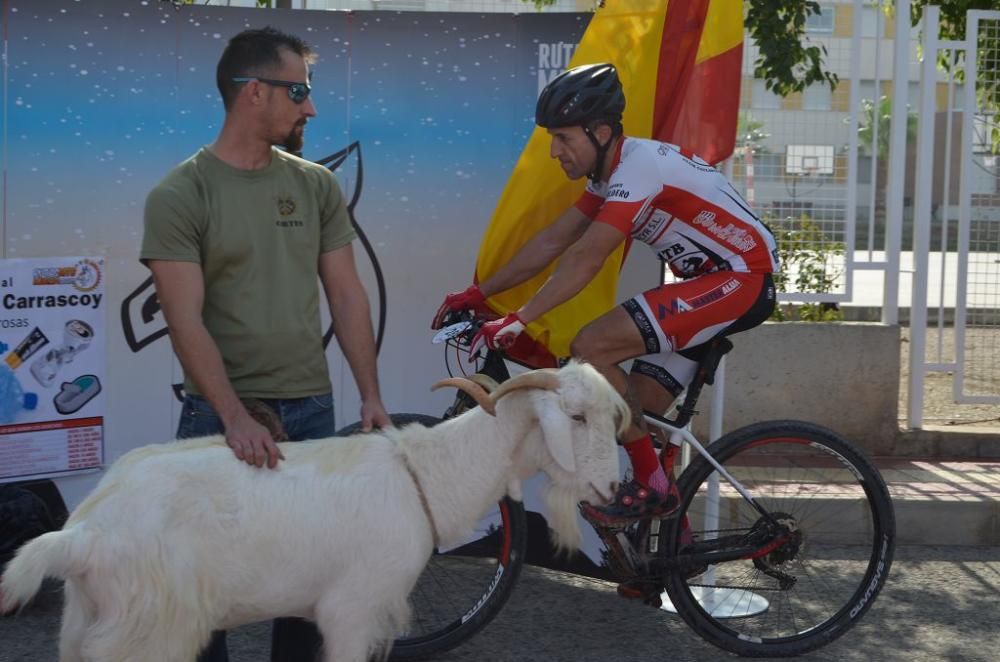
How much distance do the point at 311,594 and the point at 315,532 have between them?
0.64 feet

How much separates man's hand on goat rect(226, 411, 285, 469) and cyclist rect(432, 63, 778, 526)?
110 centimetres

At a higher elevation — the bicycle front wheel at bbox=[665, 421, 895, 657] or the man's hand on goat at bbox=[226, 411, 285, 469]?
the man's hand on goat at bbox=[226, 411, 285, 469]

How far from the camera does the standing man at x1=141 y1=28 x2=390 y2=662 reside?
3.51 m

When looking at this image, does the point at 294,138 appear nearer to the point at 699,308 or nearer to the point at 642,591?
the point at 699,308

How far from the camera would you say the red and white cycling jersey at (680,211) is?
14.4 feet

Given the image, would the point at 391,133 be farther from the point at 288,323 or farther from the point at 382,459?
the point at 382,459

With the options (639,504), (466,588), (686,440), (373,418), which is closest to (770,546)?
(686,440)

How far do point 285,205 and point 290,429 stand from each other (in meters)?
0.70

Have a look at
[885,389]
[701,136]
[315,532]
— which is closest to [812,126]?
[885,389]

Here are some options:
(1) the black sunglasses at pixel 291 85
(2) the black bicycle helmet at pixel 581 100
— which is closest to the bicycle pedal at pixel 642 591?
(2) the black bicycle helmet at pixel 581 100

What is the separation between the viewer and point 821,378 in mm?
7641

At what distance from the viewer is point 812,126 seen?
806 cm

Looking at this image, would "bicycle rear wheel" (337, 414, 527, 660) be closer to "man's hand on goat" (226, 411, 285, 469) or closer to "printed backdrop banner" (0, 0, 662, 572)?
"printed backdrop banner" (0, 0, 662, 572)

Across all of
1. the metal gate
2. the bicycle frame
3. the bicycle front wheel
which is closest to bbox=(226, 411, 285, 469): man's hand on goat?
the bicycle frame
